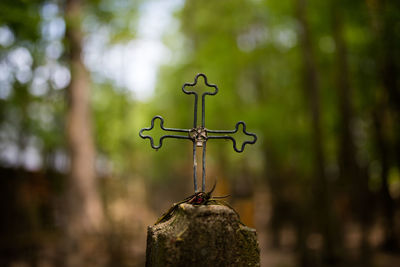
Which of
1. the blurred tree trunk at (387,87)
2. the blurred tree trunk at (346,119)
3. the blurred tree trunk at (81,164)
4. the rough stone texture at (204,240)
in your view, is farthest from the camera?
the blurred tree trunk at (81,164)

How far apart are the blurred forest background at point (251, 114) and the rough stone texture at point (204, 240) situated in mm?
4804

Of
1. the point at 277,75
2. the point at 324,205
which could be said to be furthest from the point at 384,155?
the point at 277,75

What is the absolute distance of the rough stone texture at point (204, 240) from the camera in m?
1.71

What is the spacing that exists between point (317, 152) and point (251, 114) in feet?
10.0

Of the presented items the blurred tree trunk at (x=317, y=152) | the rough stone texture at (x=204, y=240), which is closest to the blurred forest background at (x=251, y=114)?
the blurred tree trunk at (x=317, y=152)

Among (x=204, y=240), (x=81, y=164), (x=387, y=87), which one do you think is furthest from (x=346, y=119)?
(x=204, y=240)

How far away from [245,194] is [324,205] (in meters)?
8.64

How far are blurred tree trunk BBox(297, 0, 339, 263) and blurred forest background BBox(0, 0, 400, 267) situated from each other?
0.03 meters

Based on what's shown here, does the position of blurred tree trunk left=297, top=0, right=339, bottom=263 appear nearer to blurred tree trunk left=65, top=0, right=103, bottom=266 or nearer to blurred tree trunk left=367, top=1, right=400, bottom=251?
blurred tree trunk left=367, top=1, right=400, bottom=251

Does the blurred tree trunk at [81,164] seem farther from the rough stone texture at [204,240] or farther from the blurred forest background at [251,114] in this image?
the rough stone texture at [204,240]

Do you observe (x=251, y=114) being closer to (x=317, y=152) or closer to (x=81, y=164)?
(x=317, y=152)

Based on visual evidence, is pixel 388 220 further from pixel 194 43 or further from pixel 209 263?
pixel 194 43

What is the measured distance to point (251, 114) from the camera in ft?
35.3

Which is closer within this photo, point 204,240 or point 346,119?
point 204,240
